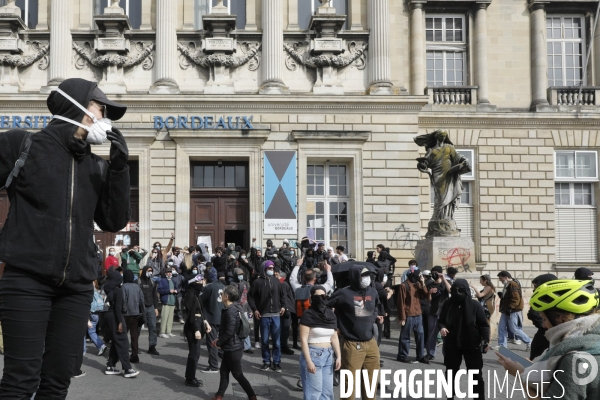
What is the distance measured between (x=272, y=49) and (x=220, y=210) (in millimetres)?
6694

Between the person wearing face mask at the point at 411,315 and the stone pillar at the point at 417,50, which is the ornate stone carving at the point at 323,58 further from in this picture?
the person wearing face mask at the point at 411,315

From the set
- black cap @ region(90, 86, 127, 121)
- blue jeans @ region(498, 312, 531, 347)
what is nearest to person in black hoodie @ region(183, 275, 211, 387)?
blue jeans @ region(498, 312, 531, 347)

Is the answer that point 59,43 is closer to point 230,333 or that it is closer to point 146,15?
point 146,15

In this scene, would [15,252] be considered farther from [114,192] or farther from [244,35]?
[244,35]

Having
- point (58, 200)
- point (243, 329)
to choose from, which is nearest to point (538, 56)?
point (243, 329)

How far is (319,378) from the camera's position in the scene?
8625mm

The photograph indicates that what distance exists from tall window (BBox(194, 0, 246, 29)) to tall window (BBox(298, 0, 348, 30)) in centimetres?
234

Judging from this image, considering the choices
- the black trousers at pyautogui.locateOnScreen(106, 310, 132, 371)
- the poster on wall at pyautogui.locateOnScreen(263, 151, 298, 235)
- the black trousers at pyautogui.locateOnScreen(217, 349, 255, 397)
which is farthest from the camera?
the poster on wall at pyautogui.locateOnScreen(263, 151, 298, 235)

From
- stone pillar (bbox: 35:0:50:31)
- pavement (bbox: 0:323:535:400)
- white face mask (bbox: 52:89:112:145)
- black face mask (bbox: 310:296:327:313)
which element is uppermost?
stone pillar (bbox: 35:0:50:31)

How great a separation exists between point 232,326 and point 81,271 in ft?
24.5

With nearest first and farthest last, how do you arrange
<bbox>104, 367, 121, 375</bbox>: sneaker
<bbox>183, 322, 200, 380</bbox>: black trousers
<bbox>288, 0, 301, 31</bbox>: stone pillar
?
<bbox>183, 322, 200, 380</bbox>: black trousers < <bbox>104, 367, 121, 375</bbox>: sneaker < <bbox>288, 0, 301, 31</bbox>: stone pillar

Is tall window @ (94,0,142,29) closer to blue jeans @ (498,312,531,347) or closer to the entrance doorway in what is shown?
the entrance doorway

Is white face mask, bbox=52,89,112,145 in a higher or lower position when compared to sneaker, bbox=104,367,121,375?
higher

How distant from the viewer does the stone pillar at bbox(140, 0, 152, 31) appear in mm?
26250
